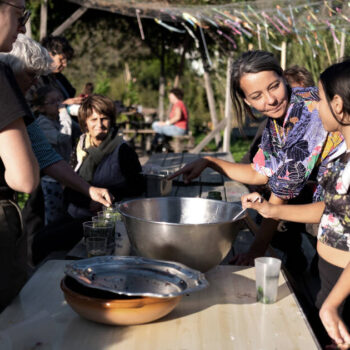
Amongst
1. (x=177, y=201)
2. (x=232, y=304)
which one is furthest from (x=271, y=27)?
(x=232, y=304)

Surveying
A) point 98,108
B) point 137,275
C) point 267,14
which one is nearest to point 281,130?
point 137,275

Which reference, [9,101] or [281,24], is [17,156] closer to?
[9,101]

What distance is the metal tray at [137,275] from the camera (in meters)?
1.35

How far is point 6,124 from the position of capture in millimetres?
1302

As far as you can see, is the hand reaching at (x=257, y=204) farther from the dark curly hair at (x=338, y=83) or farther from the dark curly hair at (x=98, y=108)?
the dark curly hair at (x=98, y=108)

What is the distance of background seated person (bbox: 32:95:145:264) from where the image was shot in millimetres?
3038

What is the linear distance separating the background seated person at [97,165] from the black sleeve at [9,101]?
1.66 m

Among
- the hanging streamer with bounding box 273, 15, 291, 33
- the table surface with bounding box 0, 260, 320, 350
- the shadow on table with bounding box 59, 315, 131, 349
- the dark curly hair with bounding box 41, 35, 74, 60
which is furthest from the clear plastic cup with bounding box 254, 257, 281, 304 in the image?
the hanging streamer with bounding box 273, 15, 291, 33

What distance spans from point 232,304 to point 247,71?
3.42 ft

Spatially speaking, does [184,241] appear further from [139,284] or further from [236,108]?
[236,108]

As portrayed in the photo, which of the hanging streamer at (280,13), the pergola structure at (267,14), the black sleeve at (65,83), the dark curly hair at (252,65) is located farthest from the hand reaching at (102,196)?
the hanging streamer at (280,13)

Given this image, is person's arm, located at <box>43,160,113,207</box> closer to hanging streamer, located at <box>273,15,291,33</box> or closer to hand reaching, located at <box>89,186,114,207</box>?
hand reaching, located at <box>89,186,114,207</box>

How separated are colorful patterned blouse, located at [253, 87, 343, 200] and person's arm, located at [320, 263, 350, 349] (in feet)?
2.21

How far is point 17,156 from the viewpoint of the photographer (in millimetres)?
1321
